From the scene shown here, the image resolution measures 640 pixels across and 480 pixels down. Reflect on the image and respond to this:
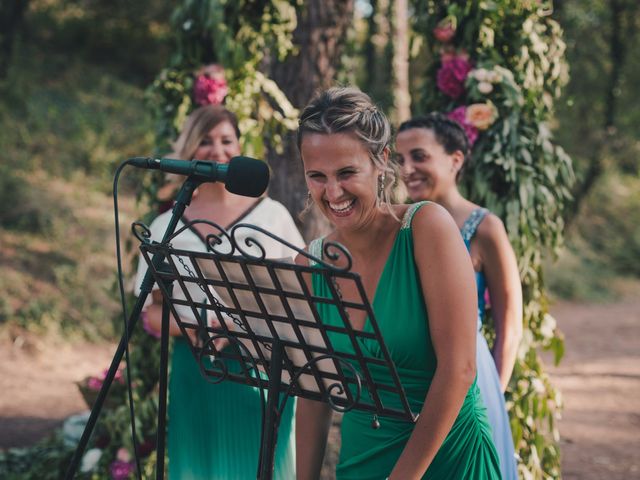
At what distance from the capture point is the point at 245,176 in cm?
201

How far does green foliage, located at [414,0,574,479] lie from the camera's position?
3.84m

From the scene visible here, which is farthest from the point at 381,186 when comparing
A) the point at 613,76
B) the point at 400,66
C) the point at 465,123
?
Answer: the point at 613,76

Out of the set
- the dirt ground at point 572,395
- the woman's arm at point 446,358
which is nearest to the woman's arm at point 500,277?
the woman's arm at point 446,358

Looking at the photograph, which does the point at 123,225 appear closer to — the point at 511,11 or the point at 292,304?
the point at 511,11

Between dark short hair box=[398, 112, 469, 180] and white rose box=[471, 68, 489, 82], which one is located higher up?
white rose box=[471, 68, 489, 82]

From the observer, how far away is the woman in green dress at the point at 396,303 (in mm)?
1817

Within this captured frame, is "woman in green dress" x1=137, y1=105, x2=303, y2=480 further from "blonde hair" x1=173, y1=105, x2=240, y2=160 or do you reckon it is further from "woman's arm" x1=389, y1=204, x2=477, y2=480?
"woman's arm" x1=389, y1=204, x2=477, y2=480

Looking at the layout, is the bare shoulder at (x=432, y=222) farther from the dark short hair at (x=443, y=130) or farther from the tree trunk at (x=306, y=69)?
the tree trunk at (x=306, y=69)

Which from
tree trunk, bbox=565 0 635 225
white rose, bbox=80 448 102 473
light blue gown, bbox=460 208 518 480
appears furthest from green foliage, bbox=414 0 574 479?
tree trunk, bbox=565 0 635 225

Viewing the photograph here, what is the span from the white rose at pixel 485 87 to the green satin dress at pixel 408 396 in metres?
2.07

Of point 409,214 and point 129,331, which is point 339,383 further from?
point 129,331

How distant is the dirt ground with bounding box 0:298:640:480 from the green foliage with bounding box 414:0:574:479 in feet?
5.65

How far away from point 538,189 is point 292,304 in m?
2.51

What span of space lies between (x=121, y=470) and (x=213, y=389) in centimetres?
132
